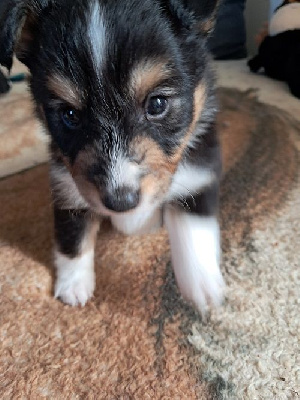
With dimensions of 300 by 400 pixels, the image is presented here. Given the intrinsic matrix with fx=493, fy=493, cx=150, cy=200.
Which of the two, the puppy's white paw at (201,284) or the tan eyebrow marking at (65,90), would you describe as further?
the puppy's white paw at (201,284)

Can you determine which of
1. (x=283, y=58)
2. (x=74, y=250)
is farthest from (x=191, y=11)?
(x=283, y=58)

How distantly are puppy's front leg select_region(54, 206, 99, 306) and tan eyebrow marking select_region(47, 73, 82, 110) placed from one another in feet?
1.37

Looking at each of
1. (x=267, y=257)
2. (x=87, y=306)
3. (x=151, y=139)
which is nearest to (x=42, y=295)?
(x=87, y=306)

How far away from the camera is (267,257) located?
5.22 ft

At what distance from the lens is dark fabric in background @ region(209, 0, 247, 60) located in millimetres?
4312

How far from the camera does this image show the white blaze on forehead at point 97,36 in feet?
3.83

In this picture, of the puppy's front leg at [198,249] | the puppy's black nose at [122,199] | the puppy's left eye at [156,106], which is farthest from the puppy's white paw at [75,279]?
the puppy's left eye at [156,106]

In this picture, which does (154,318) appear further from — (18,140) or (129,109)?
(18,140)

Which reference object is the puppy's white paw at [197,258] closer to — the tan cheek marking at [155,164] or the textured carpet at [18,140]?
the tan cheek marking at [155,164]

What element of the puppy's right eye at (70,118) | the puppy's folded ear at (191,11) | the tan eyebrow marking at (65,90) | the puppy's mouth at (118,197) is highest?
the puppy's folded ear at (191,11)

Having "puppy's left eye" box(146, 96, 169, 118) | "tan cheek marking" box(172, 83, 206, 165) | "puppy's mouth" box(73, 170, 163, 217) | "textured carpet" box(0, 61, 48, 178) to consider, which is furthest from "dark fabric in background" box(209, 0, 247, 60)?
"puppy's mouth" box(73, 170, 163, 217)

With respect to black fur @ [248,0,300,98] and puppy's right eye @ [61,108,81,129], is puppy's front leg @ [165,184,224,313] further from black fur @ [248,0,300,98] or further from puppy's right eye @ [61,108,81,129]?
black fur @ [248,0,300,98]

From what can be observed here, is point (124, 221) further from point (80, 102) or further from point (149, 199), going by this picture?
point (80, 102)

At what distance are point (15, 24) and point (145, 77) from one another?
37cm
